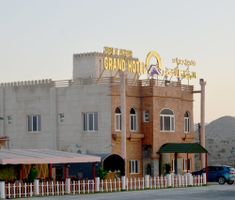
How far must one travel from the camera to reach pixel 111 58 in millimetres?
60688

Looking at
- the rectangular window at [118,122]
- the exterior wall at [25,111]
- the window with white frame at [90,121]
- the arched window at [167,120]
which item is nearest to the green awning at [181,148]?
the arched window at [167,120]

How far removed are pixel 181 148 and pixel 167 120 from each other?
3.34m

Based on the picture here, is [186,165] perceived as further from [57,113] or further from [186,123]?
[57,113]

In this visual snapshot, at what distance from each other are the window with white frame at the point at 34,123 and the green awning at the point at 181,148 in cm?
1012

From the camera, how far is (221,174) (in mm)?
58688

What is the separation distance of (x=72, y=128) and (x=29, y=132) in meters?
4.64

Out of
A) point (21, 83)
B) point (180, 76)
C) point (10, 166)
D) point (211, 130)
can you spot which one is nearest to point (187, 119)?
point (180, 76)

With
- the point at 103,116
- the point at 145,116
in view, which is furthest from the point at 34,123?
the point at 145,116

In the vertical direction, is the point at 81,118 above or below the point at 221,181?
above

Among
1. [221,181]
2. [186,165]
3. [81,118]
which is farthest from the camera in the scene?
[186,165]

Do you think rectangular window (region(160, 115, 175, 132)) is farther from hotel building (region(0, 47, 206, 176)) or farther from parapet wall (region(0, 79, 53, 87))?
parapet wall (region(0, 79, 53, 87))

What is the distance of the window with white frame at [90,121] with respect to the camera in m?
60.1

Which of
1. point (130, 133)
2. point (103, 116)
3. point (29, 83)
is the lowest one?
point (130, 133)

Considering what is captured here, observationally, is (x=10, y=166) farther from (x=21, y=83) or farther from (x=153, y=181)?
(x=21, y=83)
